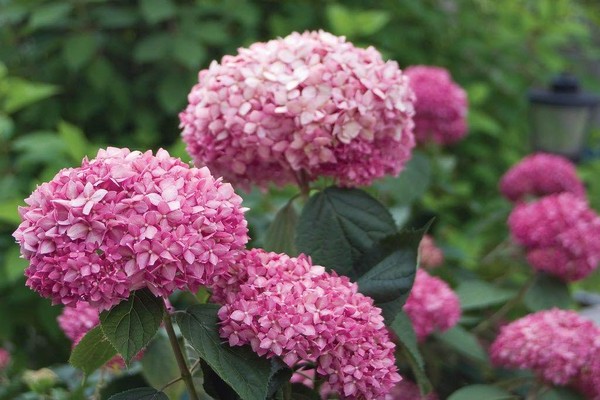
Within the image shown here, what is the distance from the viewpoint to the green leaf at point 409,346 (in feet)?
3.61

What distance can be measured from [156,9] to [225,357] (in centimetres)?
184

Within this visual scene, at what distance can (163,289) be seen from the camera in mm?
813

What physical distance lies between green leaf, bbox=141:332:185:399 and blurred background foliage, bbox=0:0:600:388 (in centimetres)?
57

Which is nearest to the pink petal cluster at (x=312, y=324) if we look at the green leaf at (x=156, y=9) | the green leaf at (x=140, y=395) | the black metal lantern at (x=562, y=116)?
the green leaf at (x=140, y=395)

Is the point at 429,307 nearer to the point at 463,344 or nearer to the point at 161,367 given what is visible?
the point at 463,344

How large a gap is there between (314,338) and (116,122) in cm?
200

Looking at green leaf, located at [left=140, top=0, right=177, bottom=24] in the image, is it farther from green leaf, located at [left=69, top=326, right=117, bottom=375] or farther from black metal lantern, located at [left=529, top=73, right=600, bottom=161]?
green leaf, located at [left=69, top=326, right=117, bottom=375]

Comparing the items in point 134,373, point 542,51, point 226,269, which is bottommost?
point 134,373

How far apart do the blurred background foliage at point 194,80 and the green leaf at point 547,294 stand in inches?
6.8

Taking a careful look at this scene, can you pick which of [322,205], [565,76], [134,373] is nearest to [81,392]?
[134,373]

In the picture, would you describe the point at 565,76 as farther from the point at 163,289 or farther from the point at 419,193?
the point at 163,289

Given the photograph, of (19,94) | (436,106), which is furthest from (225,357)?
(19,94)

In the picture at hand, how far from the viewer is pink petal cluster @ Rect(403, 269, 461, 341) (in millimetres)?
1370

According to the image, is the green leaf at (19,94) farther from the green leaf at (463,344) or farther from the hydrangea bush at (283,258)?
the green leaf at (463,344)
